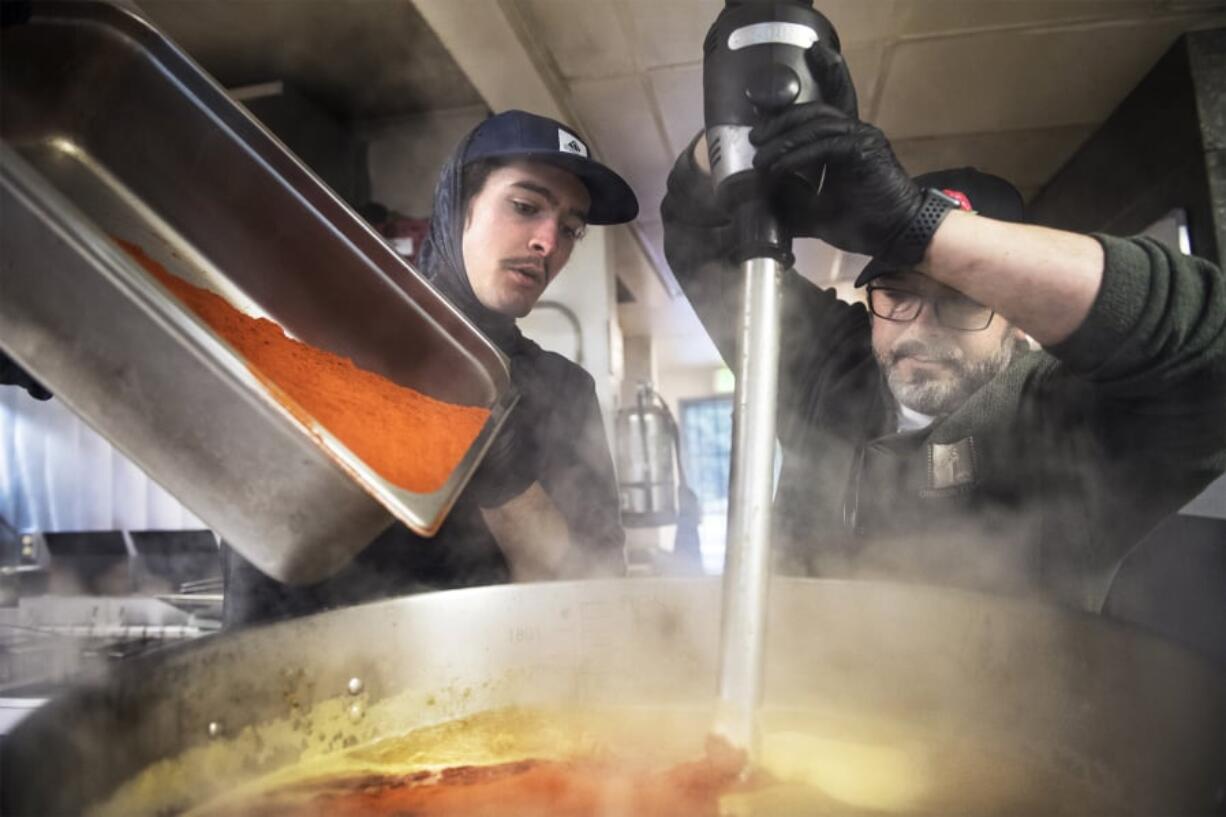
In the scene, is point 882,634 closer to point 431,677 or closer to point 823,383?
point 431,677

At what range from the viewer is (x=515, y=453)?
2.72 feet

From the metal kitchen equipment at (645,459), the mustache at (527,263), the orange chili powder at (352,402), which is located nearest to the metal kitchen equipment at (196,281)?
the orange chili powder at (352,402)

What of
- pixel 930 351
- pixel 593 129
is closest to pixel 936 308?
pixel 930 351

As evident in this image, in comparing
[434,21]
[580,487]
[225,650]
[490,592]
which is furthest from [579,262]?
[225,650]

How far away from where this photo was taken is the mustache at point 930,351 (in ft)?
3.43

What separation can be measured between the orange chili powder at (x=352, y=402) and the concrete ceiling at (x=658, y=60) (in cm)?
85

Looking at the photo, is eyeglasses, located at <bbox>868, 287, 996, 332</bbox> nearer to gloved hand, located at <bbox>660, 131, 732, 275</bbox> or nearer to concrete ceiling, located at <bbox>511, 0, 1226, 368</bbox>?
gloved hand, located at <bbox>660, 131, 732, 275</bbox>

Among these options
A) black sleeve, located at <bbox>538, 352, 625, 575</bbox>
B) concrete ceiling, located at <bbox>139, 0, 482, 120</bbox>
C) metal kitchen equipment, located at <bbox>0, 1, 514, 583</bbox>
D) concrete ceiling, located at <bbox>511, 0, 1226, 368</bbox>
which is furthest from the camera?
concrete ceiling, located at <bbox>511, 0, 1226, 368</bbox>

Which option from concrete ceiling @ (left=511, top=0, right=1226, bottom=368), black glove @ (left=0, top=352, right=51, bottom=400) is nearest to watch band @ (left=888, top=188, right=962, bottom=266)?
black glove @ (left=0, top=352, right=51, bottom=400)

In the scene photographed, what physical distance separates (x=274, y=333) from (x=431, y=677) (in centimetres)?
35

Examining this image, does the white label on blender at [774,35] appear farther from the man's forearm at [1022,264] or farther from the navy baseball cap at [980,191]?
the navy baseball cap at [980,191]

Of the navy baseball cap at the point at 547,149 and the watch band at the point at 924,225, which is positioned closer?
the watch band at the point at 924,225

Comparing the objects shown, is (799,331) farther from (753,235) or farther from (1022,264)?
(753,235)

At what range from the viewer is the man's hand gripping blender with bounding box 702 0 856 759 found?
440 mm
